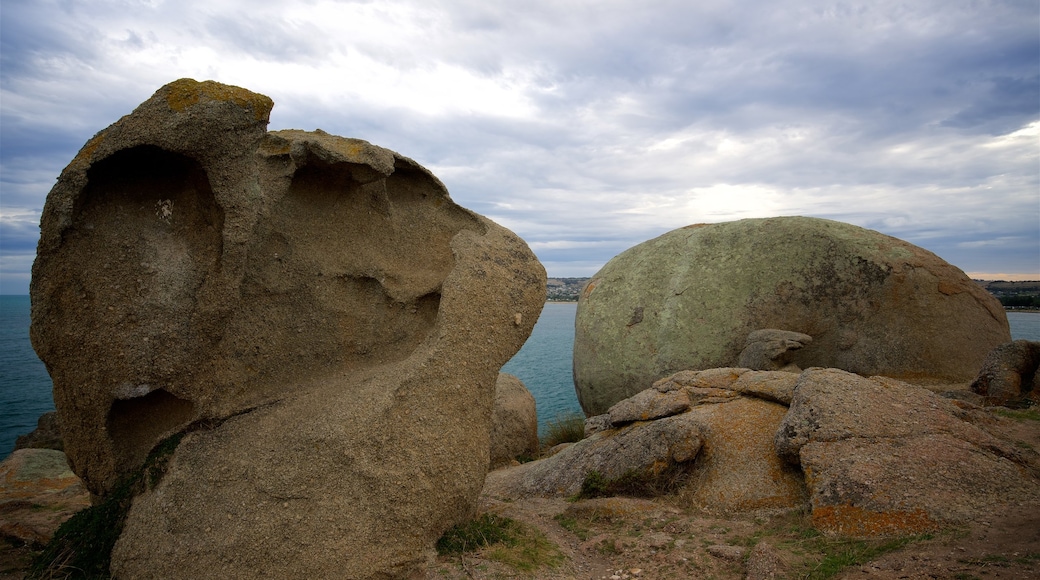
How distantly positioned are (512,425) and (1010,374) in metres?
6.61

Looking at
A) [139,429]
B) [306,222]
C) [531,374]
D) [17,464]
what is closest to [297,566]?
[139,429]

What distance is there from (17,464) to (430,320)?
7138 mm

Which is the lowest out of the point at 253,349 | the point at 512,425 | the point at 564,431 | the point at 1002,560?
the point at 564,431

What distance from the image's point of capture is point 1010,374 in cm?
834

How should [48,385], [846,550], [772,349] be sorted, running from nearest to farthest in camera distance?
1. [846,550]
2. [772,349]
3. [48,385]

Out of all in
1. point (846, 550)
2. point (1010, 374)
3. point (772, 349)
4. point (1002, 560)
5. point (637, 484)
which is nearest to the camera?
point (1002, 560)

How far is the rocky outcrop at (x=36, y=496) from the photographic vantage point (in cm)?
602

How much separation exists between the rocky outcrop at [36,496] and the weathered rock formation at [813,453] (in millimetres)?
4335

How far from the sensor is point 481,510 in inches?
239

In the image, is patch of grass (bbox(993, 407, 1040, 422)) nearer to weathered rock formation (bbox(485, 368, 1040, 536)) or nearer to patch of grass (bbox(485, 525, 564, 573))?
weathered rock formation (bbox(485, 368, 1040, 536))

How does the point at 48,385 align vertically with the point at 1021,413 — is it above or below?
below

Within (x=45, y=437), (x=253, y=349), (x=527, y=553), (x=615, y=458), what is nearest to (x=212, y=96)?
(x=253, y=349)

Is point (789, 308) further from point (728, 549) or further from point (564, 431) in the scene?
point (728, 549)

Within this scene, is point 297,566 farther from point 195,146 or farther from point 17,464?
point 17,464
